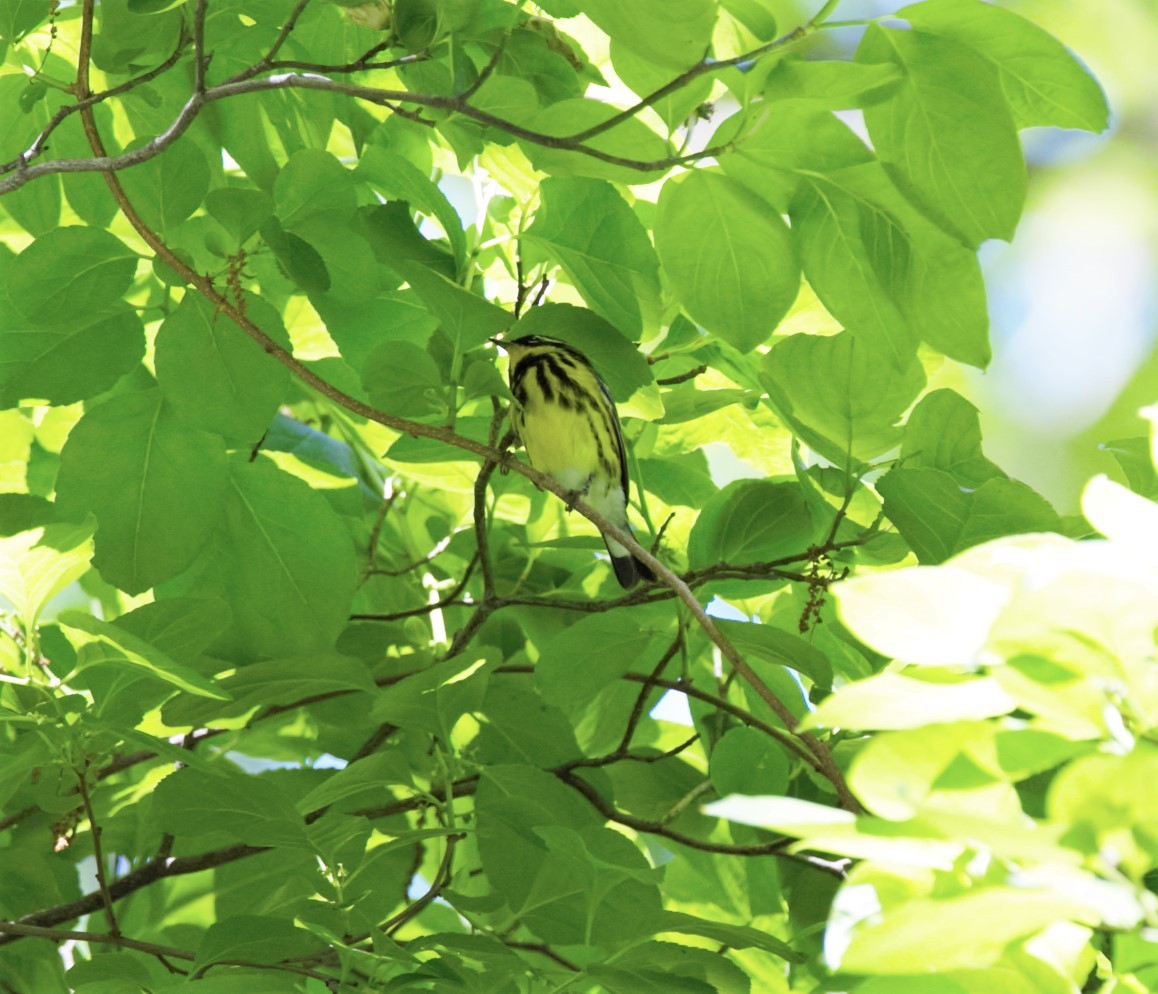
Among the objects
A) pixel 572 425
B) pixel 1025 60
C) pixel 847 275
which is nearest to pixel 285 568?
pixel 847 275

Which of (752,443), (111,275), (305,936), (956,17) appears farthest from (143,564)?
(956,17)

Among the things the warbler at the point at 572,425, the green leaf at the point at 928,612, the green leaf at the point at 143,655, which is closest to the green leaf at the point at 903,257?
the green leaf at the point at 143,655

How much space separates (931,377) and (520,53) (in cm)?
92

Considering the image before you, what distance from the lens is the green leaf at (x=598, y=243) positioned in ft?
5.85

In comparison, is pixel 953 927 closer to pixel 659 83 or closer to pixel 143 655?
pixel 143 655

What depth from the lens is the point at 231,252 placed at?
1.84m

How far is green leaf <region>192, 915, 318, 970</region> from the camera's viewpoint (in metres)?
1.38

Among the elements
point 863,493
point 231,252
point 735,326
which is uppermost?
point 231,252

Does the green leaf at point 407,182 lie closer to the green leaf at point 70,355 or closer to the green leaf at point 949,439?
the green leaf at point 70,355

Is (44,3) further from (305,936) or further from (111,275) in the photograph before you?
(305,936)

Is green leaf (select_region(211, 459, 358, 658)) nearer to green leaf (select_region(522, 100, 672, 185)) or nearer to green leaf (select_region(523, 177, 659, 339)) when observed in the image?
Answer: green leaf (select_region(523, 177, 659, 339))

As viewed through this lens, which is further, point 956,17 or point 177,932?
point 177,932

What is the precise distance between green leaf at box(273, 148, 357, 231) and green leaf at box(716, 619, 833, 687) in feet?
2.45

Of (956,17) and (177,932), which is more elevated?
(956,17)
